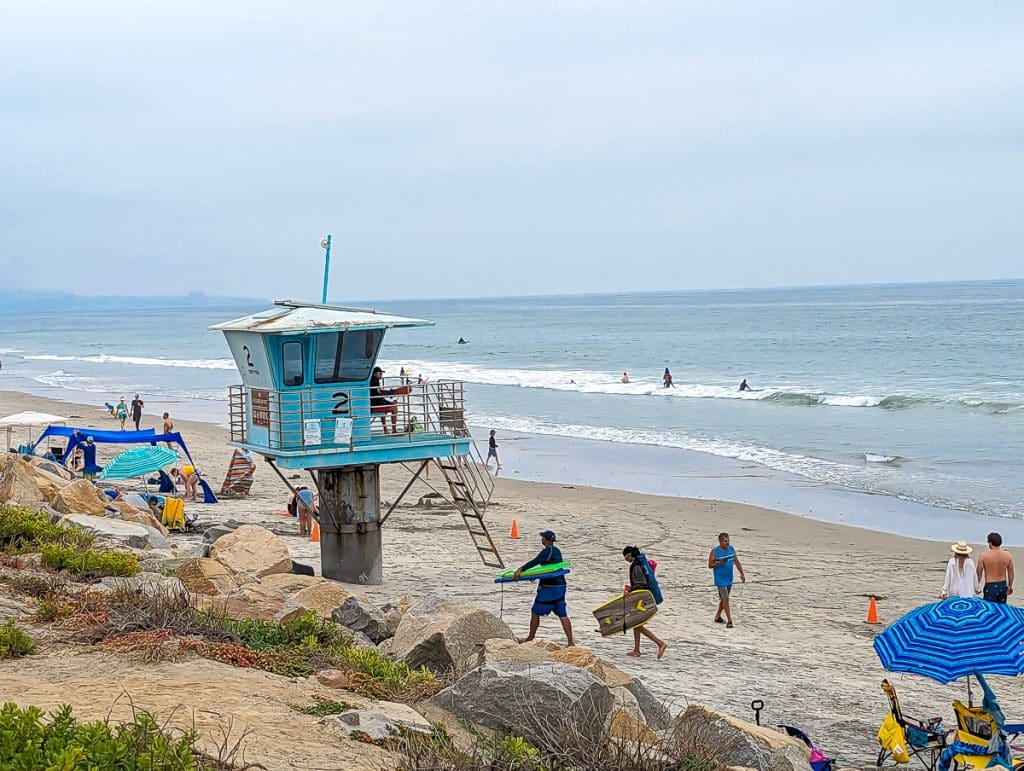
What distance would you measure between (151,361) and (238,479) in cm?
6699

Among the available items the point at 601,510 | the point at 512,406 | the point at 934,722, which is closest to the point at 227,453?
Result: the point at 601,510

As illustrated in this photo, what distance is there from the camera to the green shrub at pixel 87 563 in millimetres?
12078

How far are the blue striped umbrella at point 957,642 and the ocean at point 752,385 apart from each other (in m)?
16.1

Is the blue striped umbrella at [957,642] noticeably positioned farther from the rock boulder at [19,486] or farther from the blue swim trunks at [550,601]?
the rock boulder at [19,486]

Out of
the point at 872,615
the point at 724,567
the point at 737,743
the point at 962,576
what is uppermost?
the point at 962,576

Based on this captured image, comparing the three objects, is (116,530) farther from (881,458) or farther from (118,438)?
(881,458)

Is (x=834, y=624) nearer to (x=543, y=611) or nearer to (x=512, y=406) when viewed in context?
(x=543, y=611)

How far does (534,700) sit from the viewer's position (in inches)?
299

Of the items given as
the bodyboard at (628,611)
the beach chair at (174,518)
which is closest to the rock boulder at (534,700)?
the bodyboard at (628,611)

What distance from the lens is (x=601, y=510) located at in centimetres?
2505

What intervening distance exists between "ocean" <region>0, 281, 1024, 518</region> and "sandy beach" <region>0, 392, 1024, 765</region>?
569 cm

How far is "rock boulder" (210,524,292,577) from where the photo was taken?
48.5 ft

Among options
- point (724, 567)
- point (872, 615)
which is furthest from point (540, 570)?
point (872, 615)

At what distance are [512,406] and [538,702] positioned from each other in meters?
42.6
